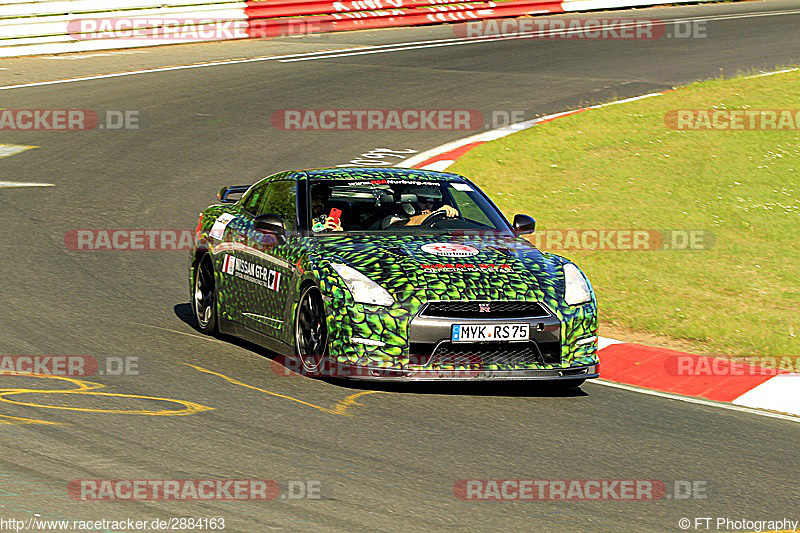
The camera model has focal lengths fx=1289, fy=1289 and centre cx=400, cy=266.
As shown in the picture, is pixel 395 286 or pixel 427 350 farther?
pixel 395 286

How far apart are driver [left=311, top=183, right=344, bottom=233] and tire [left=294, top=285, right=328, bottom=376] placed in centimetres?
82

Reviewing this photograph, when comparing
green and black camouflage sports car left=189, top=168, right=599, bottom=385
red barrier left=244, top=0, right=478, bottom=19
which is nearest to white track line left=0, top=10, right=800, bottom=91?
red barrier left=244, top=0, right=478, bottom=19

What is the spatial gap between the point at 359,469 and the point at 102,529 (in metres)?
1.50

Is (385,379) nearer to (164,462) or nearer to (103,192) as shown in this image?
(164,462)

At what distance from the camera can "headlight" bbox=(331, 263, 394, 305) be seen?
816 centimetres

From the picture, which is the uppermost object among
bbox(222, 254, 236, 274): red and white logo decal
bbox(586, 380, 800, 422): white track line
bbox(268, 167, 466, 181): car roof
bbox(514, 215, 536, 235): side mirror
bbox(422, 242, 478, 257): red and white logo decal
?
bbox(268, 167, 466, 181): car roof

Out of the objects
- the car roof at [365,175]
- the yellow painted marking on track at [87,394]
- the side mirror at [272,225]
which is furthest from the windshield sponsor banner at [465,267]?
the yellow painted marking on track at [87,394]

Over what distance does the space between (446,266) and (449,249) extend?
41cm

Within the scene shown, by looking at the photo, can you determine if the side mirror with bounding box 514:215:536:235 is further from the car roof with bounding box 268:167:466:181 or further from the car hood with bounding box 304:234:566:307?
the car roof with bounding box 268:167:466:181

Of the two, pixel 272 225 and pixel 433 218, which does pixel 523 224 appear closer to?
pixel 433 218

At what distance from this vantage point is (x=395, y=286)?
820 centimetres

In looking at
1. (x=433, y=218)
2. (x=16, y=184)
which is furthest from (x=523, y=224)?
(x=16, y=184)

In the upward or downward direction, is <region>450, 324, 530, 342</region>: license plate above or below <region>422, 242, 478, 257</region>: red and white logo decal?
below

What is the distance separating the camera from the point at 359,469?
6.41m
